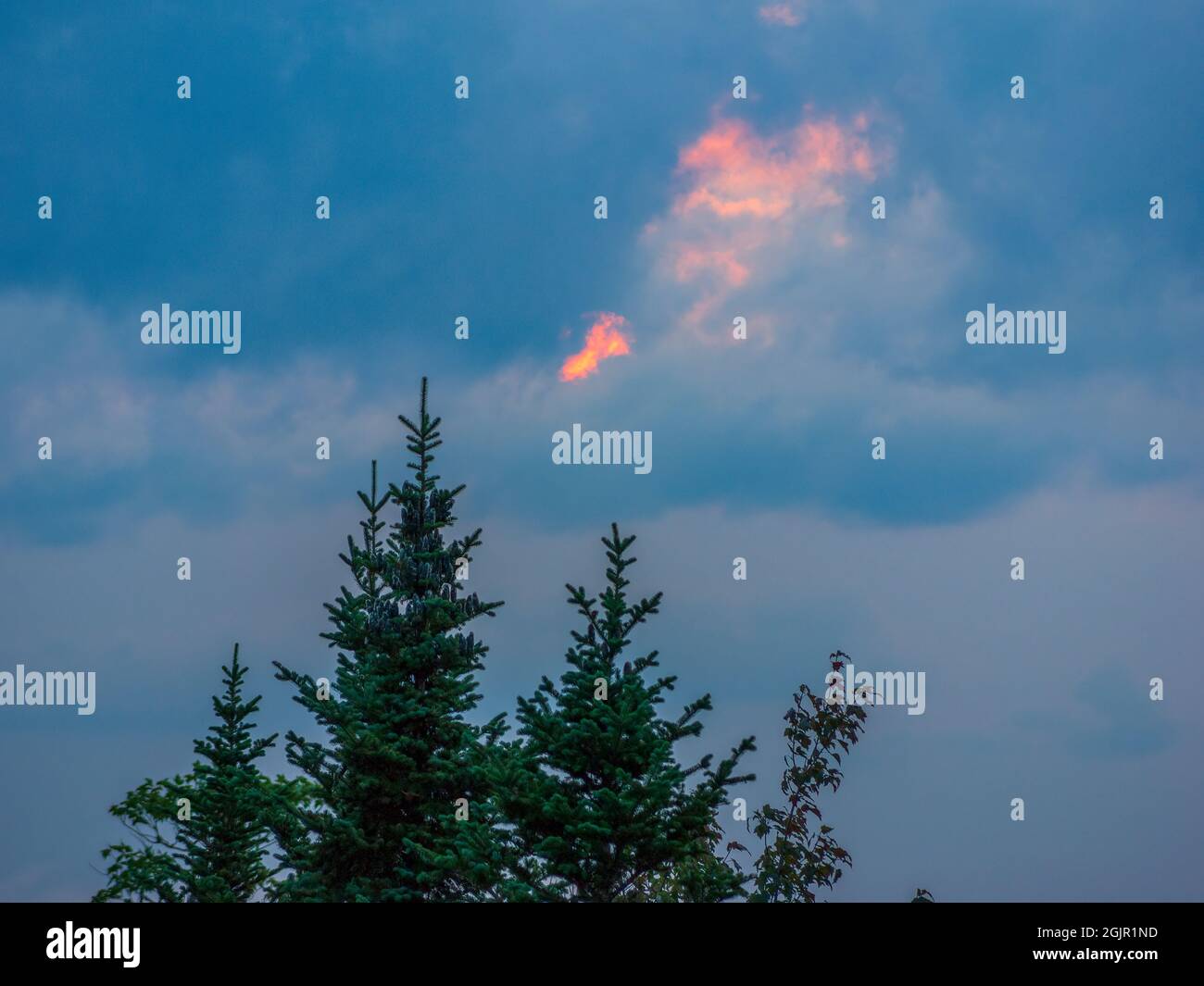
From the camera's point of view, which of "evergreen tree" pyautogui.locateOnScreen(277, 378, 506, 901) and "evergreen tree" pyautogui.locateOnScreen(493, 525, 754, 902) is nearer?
"evergreen tree" pyautogui.locateOnScreen(493, 525, 754, 902)

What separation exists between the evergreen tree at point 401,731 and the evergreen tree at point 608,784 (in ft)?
15.5

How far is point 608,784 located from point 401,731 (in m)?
7.35

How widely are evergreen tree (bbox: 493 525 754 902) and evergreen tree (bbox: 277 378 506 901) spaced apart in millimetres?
4724

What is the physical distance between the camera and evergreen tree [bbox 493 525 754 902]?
16.5 m

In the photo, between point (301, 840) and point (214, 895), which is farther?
point (214, 895)

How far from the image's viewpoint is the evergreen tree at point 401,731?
22.4 meters

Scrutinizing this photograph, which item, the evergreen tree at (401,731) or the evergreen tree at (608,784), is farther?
the evergreen tree at (401,731)

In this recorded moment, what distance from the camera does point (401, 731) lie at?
23266 mm

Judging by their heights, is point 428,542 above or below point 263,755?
above
